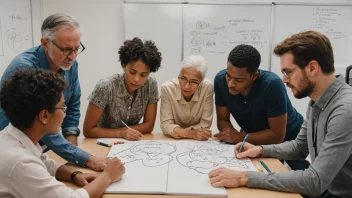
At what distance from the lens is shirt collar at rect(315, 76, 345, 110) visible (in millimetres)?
1344

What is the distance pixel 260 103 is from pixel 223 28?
190 centimetres

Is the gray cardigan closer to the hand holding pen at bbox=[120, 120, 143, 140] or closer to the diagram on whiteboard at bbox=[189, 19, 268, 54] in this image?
the hand holding pen at bbox=[120, 120, 143, 140]

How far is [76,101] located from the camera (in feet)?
6.99

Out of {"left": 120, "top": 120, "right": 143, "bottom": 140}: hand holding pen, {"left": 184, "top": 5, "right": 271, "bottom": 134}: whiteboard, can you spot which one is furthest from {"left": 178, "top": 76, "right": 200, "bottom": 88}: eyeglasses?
{"left": 184, "top": 5, "right": 271, "bottom": 134}: whiteboard

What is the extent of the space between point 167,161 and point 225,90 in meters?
0.77

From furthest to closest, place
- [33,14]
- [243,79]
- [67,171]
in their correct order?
[33,14]
[243,79]
[67,171]

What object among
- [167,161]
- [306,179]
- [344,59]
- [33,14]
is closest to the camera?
[306,179]

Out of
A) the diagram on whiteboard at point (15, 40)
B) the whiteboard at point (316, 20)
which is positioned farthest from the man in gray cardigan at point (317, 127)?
the diagram on whiteboard at point (15, 40)

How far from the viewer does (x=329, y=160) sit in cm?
120

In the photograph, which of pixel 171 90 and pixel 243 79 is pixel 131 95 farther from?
pixel 243 79

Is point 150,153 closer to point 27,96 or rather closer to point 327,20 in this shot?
point 27,96

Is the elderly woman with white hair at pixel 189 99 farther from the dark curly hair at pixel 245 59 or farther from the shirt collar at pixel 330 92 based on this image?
the shirt collar at pixel 330 92

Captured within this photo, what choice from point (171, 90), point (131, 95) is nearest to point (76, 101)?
point (131, 95)

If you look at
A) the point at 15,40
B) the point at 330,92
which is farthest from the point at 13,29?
the point at 330,92
